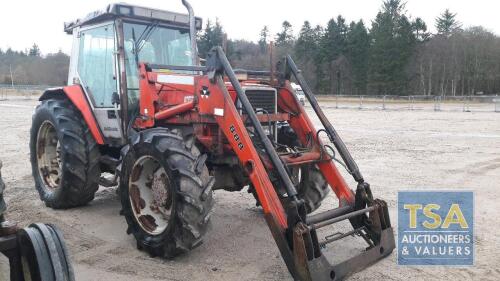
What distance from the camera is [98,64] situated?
6.23 meters

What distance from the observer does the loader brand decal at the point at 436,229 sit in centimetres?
463

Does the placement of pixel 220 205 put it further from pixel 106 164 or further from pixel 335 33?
pixel 335 33

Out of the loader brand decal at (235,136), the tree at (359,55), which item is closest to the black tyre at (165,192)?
the loader brand decal at (235,136)

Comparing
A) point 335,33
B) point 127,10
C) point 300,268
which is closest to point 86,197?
point 127,10

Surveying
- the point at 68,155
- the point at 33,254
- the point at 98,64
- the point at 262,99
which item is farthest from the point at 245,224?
the point at 33,254

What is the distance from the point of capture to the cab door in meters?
5.89

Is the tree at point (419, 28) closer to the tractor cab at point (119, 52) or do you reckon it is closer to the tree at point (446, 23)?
the tree at point (446, 23)

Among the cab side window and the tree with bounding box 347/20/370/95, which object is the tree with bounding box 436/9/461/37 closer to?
the tree with bounding box 347/20/370/95

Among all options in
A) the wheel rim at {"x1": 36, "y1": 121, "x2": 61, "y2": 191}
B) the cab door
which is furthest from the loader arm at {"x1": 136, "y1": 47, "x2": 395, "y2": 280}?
the wheel rim at {"x1": 36, "y1": 121, "x2": 61, "y2": 191}

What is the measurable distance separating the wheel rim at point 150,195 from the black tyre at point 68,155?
1442 millimetres

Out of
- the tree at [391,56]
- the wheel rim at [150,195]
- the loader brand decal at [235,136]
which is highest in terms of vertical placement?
the tree at [391,56]

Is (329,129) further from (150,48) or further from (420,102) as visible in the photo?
(420,102)

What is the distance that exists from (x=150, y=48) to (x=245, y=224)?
2.57m

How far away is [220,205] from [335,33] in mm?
53840
